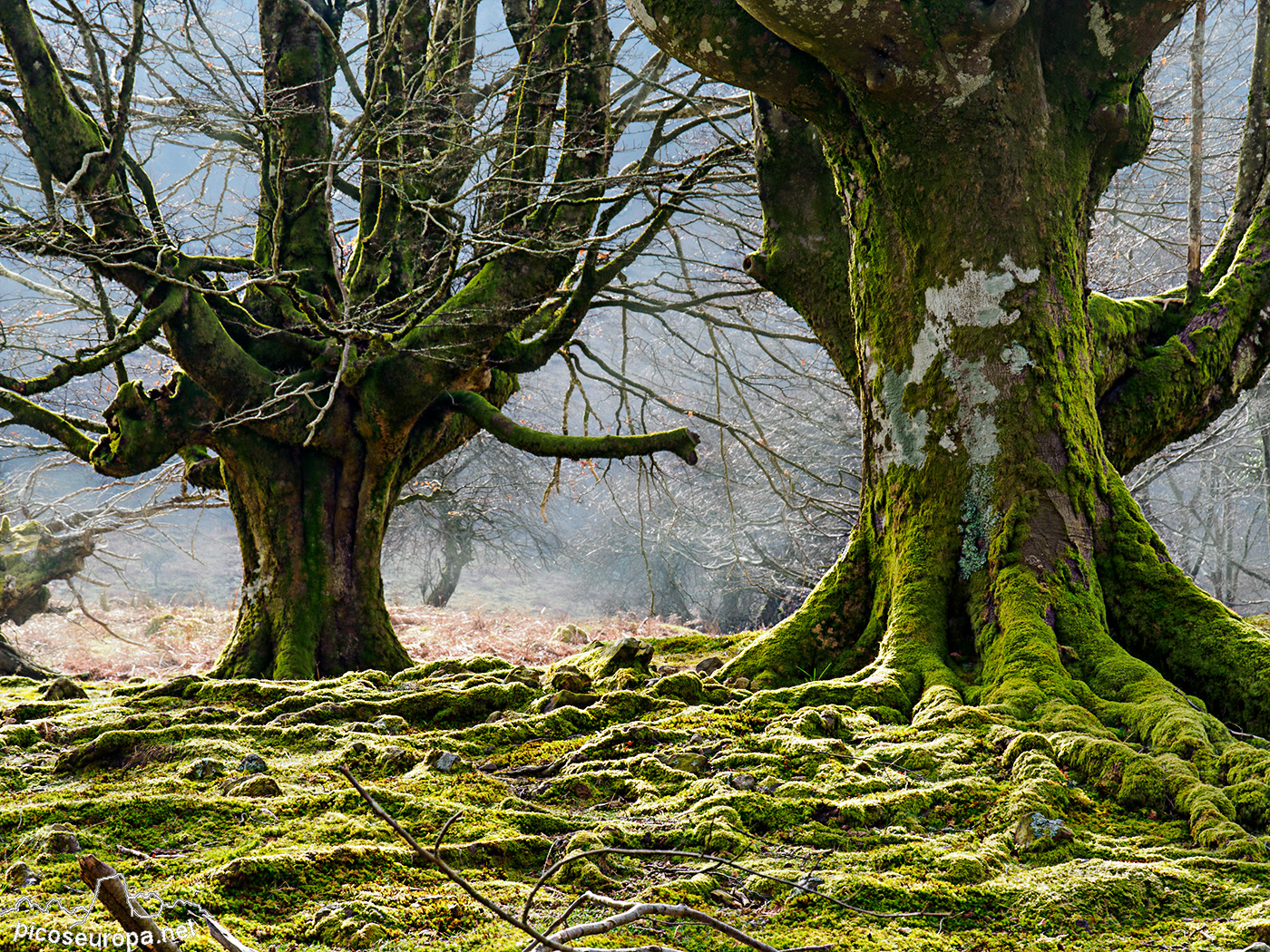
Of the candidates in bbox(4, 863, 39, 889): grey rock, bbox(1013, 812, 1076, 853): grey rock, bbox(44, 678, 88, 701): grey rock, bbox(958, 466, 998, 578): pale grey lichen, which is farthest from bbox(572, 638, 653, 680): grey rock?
bbox(44, 678, 88, 701): grey rock

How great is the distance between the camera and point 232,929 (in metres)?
1.63

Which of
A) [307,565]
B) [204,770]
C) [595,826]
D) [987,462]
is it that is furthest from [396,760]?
[307,565]

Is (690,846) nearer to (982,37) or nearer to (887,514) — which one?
(887,514)

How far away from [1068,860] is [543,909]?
1342mm

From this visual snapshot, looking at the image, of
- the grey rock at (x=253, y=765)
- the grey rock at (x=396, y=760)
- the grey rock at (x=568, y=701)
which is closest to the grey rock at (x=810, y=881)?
the grey rock at (x=396, y=760)

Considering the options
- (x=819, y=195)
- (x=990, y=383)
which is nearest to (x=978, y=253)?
(x=990, y=383)

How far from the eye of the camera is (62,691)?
441 cm

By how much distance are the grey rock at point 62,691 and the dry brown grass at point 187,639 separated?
270 inches

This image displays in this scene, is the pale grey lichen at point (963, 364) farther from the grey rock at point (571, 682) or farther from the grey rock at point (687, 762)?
the grey rock at point (687, 762)

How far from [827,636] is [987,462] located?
119 centimetres

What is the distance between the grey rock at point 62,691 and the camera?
14.4 ft

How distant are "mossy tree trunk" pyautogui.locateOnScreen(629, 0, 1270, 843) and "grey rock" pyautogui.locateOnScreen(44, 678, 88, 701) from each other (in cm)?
352

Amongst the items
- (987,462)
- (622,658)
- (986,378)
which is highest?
(986,378)

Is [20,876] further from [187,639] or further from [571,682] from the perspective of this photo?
[187,639]
